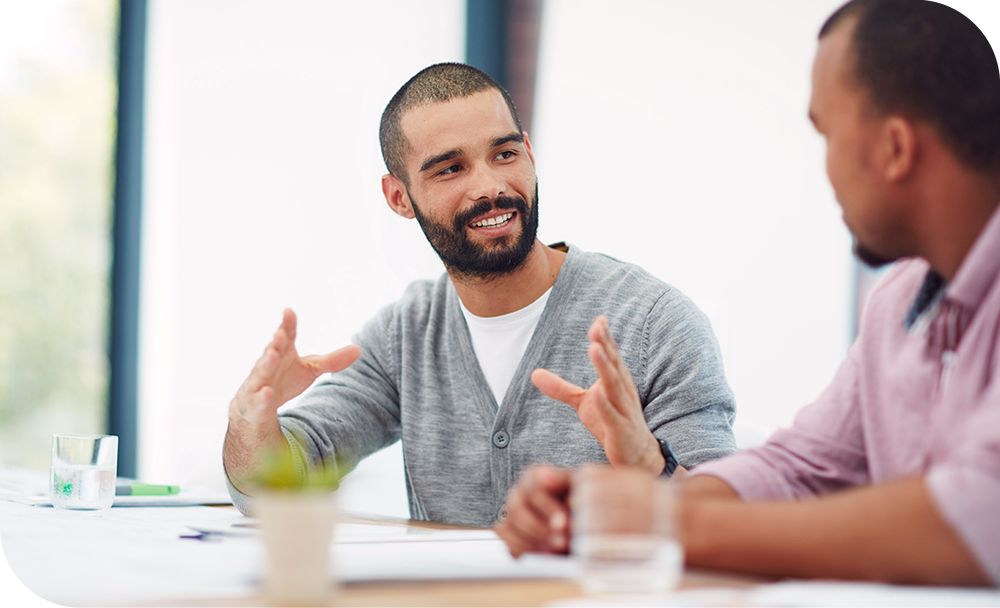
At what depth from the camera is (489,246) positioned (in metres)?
2.30

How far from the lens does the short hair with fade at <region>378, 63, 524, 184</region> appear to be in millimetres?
2387

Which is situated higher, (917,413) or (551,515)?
(917,413)

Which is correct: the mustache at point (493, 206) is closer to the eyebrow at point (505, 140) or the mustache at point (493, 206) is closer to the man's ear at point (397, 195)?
the eyebrow at point (505, 140)

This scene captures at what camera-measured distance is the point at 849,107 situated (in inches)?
49.3

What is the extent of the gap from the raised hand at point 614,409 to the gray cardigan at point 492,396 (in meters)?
0.27

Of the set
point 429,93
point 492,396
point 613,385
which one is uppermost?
point 429,93

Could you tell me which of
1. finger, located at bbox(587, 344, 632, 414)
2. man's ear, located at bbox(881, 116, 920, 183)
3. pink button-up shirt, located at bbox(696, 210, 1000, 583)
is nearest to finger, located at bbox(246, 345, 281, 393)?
finger, located at bbox(587, 344, 632, 414)

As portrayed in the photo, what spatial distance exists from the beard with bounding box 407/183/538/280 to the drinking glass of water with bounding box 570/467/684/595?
1303 millimetres

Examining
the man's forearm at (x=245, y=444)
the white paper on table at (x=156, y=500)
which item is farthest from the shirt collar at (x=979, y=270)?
the white paper on table at (x=156, y=500)

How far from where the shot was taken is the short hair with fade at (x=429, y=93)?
239 centimetres

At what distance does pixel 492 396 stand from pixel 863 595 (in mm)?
1292

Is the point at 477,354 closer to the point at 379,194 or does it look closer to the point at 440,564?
the point at 440,564

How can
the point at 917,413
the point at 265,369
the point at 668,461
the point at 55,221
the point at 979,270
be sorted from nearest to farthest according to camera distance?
1. the point at 979,270
2. the point at 917,413
3. the point at 668,461
4. the point at 265,369
5. the point at 55,221

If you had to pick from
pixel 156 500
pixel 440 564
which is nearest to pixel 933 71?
pixel 440 564
